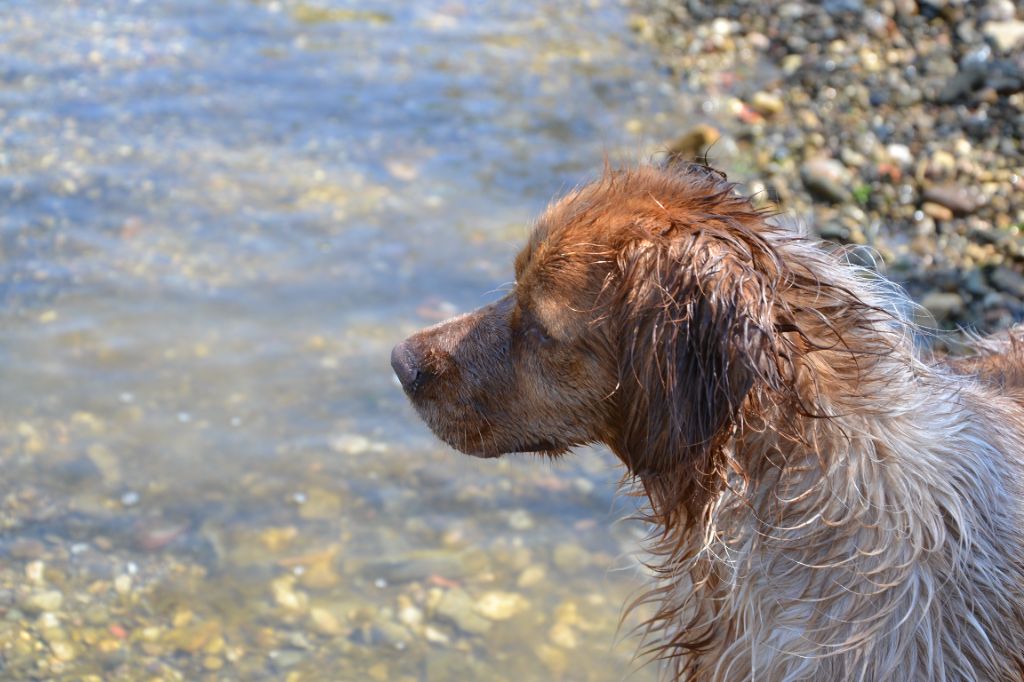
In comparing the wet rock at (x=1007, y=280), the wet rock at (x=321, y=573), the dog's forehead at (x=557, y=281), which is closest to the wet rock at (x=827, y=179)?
the wet rock at (x=1007, y=280)

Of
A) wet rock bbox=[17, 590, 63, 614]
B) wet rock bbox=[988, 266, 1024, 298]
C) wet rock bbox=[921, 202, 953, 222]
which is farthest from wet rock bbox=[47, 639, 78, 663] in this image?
wet rock bbox=[921, 202, 953, 222]

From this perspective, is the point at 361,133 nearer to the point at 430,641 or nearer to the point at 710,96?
the point at 710,96

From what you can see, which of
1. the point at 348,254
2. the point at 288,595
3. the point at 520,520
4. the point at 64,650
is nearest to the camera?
the point at 64,650

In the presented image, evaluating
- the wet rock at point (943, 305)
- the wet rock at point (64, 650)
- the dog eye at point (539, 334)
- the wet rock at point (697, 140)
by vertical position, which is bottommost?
the wet rock at point (64, 650)

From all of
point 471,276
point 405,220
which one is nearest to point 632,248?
point 471,276

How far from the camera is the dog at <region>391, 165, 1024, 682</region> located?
2967 mm

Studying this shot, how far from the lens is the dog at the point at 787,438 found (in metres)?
2.97

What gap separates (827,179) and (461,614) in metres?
4.78

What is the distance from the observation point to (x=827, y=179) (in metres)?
8.39

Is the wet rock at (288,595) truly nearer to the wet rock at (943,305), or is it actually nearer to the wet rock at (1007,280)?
the wet rock at (943,305)

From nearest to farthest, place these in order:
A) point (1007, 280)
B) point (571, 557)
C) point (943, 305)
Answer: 1. point (571, 557)
2. point (943, 305)
3. point (1007, 280)

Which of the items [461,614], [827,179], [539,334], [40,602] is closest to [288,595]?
[461,614]

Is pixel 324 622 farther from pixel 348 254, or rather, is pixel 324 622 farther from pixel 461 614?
pixel 348 254

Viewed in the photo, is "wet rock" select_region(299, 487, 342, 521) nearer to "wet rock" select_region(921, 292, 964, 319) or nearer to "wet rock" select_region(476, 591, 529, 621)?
"wet rock" select_region(476, 591, 529, 621)
